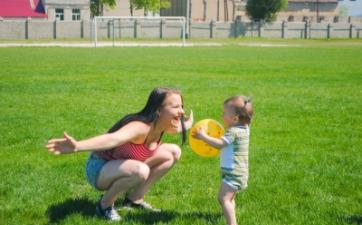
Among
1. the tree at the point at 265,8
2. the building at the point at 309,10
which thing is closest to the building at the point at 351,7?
the building at the point at 309,10

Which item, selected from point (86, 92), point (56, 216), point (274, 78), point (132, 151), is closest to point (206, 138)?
point (132, 151)

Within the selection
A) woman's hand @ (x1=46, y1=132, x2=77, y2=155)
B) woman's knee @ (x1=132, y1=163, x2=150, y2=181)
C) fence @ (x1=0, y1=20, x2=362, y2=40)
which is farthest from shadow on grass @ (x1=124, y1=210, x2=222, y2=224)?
fence @ (x1=0, y1=20, x2=362, y2=40)

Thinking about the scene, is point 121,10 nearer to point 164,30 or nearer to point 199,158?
point 164,30

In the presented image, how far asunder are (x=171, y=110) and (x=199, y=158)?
297cm

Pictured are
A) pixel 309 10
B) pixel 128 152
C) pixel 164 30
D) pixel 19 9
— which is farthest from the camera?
pixel 309 10

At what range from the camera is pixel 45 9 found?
276ft

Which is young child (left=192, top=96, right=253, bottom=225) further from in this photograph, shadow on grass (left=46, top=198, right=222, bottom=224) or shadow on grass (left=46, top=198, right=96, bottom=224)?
shadow on grass (left=46, top=198, right=96, bottom=224)

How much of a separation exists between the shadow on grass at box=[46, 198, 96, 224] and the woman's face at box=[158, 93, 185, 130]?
3.87 ft

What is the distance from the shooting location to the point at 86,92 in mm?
15359

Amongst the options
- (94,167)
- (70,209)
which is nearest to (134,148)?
(94,167)

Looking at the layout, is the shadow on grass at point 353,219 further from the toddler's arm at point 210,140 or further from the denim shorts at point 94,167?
the denim shorts at point 94,167

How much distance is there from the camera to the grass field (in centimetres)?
566

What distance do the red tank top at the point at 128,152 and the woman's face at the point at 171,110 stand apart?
37 centimetres

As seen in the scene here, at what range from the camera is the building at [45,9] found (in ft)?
260
